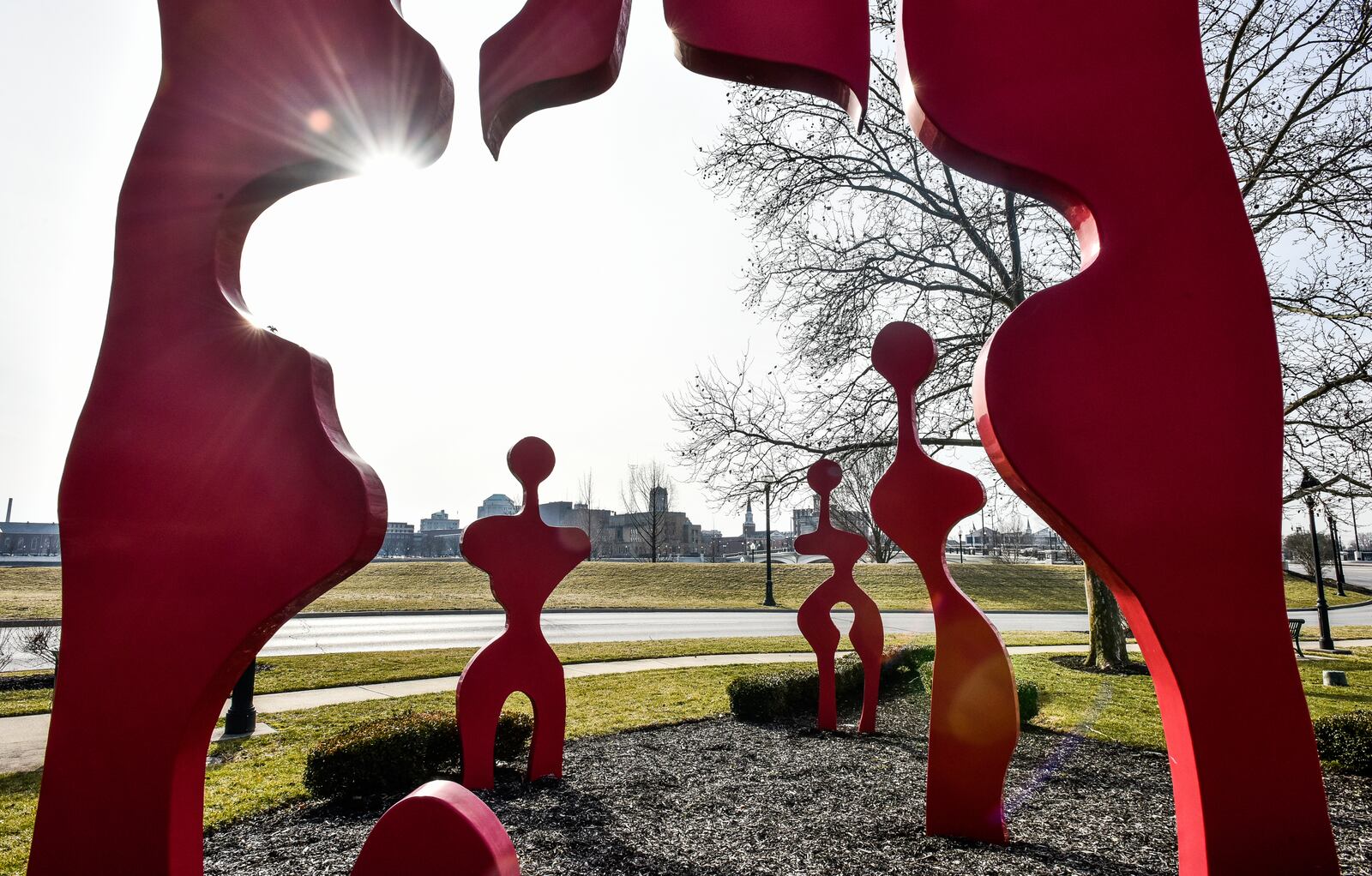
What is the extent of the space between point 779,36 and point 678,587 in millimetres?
32320

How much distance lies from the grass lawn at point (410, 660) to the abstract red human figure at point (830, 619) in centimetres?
396

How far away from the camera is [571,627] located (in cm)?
2016

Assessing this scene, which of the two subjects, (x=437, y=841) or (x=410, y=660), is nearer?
(x=437, y=841)

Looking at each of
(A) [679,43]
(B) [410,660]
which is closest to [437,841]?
(A) [679,43]

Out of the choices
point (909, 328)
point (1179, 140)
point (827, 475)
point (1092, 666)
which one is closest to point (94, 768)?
point (1179, 140)

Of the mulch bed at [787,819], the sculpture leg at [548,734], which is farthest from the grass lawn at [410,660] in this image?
the sculpture leg at [548,734]

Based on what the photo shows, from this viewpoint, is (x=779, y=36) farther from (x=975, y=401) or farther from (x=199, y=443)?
(x=199, y=443)

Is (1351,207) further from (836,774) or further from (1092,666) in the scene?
(836,774)

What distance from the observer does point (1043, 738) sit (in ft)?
23.7

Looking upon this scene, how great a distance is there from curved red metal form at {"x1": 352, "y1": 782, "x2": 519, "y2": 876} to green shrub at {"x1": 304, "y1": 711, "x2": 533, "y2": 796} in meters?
3.78

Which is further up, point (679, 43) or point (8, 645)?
point (679, 43)

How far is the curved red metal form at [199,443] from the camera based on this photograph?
2.02 meters

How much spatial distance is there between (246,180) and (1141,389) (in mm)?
2781

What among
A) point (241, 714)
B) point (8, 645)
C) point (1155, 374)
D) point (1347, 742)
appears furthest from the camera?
point (8, 645)
